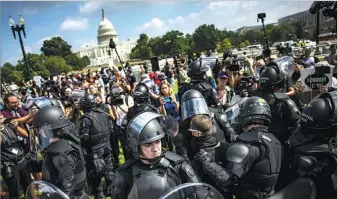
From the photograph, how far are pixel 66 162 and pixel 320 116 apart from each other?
8.09ft

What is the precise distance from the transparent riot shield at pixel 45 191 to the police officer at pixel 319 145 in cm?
185

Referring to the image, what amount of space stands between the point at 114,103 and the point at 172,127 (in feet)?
13.2

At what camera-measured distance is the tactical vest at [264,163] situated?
2.76m

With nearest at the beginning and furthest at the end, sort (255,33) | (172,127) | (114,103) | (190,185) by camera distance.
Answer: (190,185)
(172,127)
(114,103)
(255,33)

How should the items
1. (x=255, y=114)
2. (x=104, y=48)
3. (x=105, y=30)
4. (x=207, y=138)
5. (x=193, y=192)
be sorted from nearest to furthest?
1. (x=193, y=192)
2. (x=255, y=114)
3. (x=207, y=138)
4. (x=105, y=30)
5. (x=104, y=48)

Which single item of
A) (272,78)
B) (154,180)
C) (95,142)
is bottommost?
(95,142)

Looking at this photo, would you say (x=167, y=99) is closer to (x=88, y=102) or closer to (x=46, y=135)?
(x=88, y=102)

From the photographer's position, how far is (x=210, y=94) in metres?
5.06

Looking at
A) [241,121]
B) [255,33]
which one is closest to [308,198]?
[241,121]

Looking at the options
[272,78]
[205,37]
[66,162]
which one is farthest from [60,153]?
[205,37]

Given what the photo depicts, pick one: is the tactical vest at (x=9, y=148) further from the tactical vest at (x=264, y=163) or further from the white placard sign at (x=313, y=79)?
the white placard sign at (x=313, y=79)

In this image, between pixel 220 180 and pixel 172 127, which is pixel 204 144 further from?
pixel 220 180

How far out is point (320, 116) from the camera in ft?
9.17

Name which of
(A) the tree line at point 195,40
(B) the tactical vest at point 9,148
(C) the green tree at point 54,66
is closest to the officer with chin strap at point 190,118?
(B) the tactical vest at point 9,148
